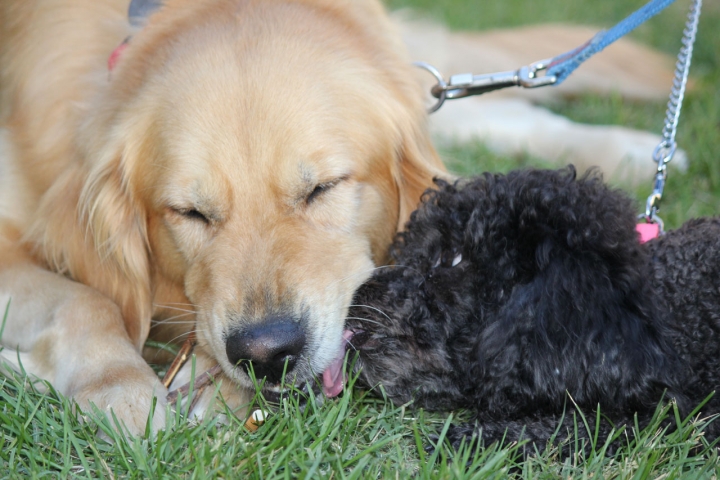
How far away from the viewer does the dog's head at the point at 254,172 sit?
229 cm

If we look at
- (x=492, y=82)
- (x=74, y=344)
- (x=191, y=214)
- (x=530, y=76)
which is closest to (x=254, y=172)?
(x=191, y=214)

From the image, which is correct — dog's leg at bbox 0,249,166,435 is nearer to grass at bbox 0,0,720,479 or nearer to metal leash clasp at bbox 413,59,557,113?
grass at bbox 0,0,720,479

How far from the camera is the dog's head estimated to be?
229cm

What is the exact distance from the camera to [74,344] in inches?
98.2

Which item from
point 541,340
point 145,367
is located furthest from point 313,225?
point 541,340

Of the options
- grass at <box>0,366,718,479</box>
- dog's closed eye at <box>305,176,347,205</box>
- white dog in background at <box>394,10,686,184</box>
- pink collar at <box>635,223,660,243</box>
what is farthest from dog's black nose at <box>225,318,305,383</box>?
white dog in background at <box>394,10,686,184</box>

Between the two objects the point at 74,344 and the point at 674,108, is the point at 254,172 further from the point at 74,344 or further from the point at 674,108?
the point at 674,108

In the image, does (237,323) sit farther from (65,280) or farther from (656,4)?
(656,4)

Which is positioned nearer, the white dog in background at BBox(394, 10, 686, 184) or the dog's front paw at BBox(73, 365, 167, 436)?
the dog's front paw at BBox(73, 365, 167, 436)

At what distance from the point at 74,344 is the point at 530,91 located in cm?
421

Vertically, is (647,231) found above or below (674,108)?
below

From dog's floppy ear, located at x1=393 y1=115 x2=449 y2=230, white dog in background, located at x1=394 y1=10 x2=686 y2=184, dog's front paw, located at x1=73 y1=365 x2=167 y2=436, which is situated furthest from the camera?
white dog in background, located at x1=394 y1=10 x2=686 y2=184

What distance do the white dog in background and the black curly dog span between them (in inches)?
102

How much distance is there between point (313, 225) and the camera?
252 centimetres
